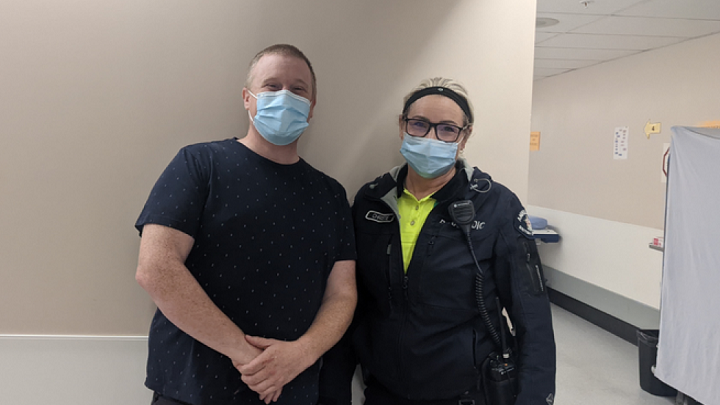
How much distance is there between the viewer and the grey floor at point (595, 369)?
3.16 metres

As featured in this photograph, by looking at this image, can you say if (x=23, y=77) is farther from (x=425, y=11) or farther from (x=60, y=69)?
(x=425, y=11)

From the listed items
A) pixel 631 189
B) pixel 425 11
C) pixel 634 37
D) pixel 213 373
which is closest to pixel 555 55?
pixel 634 37

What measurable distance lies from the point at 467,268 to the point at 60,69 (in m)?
1.56

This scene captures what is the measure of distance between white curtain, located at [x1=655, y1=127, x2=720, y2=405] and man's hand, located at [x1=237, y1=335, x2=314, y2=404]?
2.65 m

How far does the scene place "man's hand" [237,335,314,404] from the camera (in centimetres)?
114

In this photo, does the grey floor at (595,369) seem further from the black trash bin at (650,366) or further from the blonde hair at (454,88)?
the blonde hair at (454,88)

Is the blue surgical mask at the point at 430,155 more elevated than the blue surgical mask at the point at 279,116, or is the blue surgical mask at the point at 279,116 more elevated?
the blue surgical mask at the point at 279,116

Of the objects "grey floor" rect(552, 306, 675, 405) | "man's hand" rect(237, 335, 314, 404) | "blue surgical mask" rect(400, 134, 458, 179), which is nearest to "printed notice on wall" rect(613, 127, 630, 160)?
"grey floor" rect(552, 306, 675, 405)

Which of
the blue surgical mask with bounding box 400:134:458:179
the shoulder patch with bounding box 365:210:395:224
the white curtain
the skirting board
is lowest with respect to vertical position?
the skirting board

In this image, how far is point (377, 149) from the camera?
173cm

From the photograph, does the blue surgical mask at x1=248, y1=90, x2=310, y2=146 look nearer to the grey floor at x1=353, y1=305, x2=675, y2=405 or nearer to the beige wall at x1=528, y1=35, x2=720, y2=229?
the grey floor at x1=353, y1=305, x2=675, y2=405

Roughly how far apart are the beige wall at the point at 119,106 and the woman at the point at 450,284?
0.40 m

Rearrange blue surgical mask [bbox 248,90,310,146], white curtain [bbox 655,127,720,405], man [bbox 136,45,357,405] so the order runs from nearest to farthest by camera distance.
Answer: man [bbox 136,45,357,405] < blue surgical mask [bbox 248,90,310,146] < white curtain [bbox 655,127,720,405]

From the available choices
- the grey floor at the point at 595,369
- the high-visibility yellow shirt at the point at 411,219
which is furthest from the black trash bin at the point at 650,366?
the high-visibility yellow shirt at the point at 411,219
